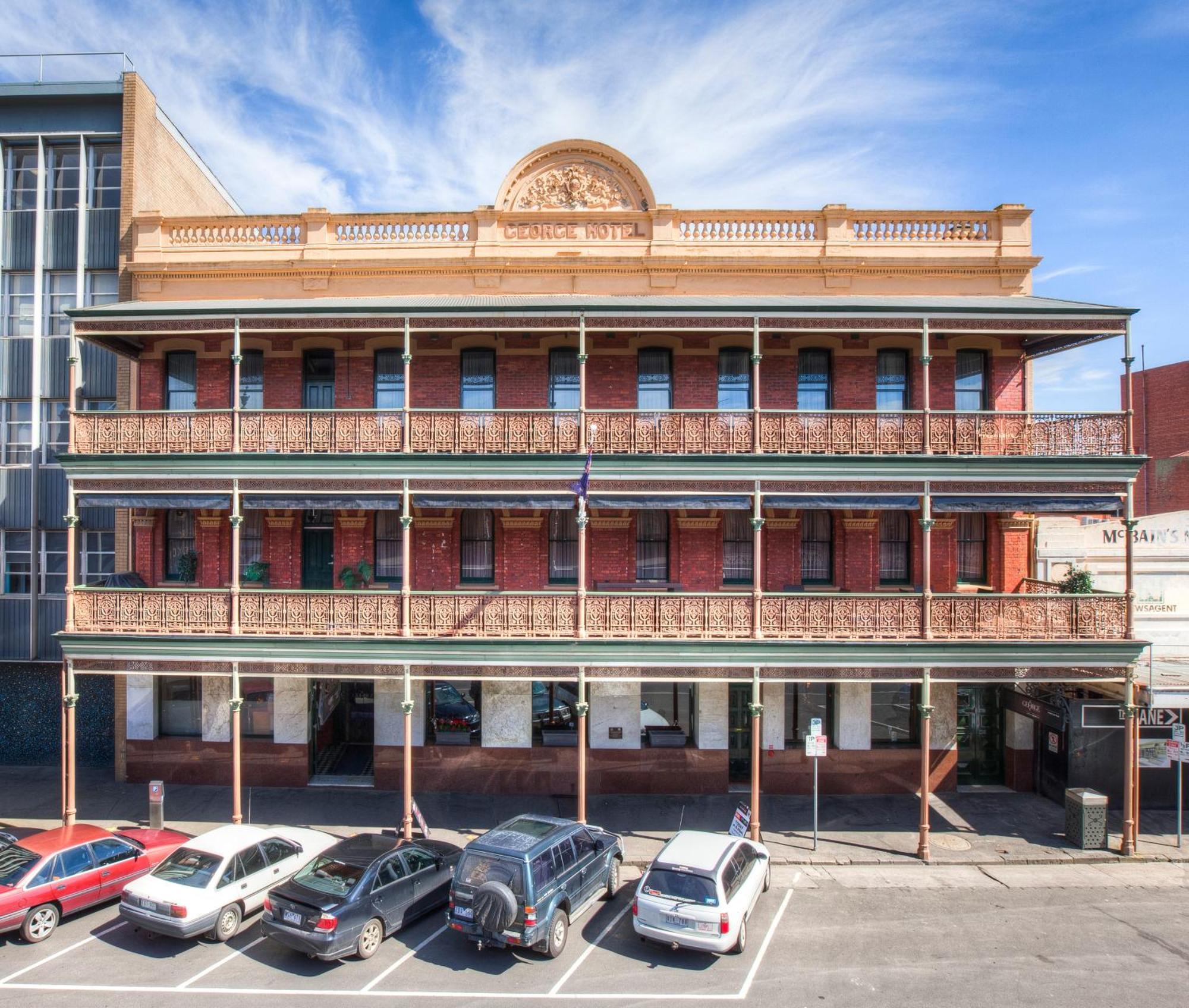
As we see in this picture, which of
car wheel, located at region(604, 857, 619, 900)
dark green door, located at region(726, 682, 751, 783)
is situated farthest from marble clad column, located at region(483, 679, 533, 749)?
car wheel, located at region(604, 857, 619, 900)

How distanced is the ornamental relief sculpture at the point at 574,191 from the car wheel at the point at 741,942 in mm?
15249

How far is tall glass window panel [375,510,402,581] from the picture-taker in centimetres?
1669

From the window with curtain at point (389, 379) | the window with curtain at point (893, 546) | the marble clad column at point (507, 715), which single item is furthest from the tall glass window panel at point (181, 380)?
the window with curtain at point (893, 546)

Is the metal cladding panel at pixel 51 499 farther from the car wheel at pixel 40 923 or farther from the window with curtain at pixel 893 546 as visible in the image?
the window with curtain at pixel 893 546

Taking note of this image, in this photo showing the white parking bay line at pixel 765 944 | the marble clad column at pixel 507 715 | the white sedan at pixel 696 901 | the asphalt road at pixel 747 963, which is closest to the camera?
the asphalt road at pixel 747 963

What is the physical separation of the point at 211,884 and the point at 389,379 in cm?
1076

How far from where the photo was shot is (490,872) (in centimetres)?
984

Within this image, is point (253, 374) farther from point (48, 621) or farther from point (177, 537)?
point (48, 621)

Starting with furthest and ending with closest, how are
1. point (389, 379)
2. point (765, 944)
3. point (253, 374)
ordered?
point (253, 374), point (389, 379), point (765, 944)

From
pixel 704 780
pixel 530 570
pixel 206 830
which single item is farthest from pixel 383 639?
pixel 704 780

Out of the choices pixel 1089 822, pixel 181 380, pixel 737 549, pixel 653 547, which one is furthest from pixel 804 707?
pixel 181 380

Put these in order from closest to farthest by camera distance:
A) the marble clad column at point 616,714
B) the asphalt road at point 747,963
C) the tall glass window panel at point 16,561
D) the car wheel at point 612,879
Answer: the asphalt road at point 747,963 < the car wheel at point 612,879 < the marble clad column at point 616,714 < the tall glass window panel at point 16,561

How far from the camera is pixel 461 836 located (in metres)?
14.0

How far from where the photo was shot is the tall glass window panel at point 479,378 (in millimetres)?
16703
